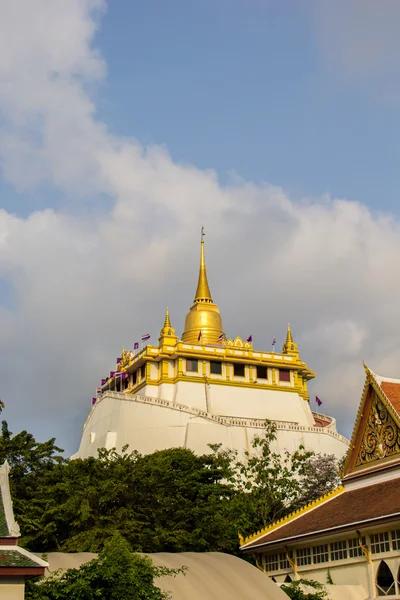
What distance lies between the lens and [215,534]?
114 feet

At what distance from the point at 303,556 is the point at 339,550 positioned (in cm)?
173

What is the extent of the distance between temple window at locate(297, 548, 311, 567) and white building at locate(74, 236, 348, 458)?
27981 mm

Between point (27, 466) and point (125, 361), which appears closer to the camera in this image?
point (27, 466)

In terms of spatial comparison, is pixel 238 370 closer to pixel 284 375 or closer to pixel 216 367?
pixel 216 367

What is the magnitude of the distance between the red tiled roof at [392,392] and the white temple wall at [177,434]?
88.2ft

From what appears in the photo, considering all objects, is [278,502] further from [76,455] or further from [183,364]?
[76,455]

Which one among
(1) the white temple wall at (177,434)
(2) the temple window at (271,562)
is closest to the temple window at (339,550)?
(2) the temple window at (271,562)

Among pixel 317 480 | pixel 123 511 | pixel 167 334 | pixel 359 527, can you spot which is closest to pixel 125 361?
pixel 167 334

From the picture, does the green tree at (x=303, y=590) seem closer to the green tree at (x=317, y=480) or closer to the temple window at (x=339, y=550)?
the temple window at (x=339, y=550)

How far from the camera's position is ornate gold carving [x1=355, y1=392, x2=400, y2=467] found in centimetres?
2798

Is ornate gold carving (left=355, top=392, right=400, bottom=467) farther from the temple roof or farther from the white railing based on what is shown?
the white railing

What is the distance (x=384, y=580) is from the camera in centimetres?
2473

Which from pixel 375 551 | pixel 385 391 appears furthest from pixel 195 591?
pixel 385 391

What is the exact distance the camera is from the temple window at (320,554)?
26.8 metres
